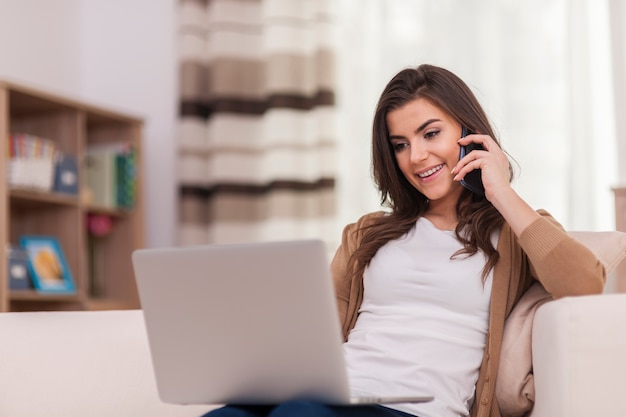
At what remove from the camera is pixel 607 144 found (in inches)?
131

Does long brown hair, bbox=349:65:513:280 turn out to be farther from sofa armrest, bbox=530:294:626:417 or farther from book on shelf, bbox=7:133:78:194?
book on shelf, bbox=7:133:78:194

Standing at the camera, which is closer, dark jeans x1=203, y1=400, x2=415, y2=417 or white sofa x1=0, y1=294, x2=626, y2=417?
dark jeans x1=203, y1=400, x2=415, y2=417

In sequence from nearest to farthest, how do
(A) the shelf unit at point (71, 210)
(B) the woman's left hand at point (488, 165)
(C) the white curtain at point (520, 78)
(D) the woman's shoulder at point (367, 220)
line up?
(B) the woman's left hand at point (488, 165)
(D) the woman's shoulder at point (367, 220)
(C) the white curtain at point (520, 78)
(A) the shelf unit at point (71, 210)

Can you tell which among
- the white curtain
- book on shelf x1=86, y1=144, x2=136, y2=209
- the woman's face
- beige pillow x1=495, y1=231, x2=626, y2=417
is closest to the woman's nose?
the woman's face

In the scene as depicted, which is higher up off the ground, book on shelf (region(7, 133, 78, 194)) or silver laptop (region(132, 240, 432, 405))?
book on shelf (region(7, 133, 78, 194))

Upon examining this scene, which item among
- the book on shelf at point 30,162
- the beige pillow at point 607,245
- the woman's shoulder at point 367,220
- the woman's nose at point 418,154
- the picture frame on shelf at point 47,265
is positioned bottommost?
the picture frame on shelf at point 47,265

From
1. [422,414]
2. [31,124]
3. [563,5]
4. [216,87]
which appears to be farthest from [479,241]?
[31,124]

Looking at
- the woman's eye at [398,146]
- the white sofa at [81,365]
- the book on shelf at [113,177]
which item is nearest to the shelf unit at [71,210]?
the book on shelf at [113,177]

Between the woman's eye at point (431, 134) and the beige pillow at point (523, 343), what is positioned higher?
the woman's eye at point (431, 134)

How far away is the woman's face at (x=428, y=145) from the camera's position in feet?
Answer: 6.03

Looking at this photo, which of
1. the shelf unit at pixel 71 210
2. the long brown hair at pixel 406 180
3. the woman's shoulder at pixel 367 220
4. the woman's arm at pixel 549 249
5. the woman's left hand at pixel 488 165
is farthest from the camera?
the shelf unit at pixel 71 210

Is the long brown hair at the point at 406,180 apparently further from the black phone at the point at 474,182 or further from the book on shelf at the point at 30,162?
the book on shelf at the point at 30,162

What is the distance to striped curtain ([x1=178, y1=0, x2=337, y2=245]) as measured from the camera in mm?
3705

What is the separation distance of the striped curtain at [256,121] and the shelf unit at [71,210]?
0.97ft
